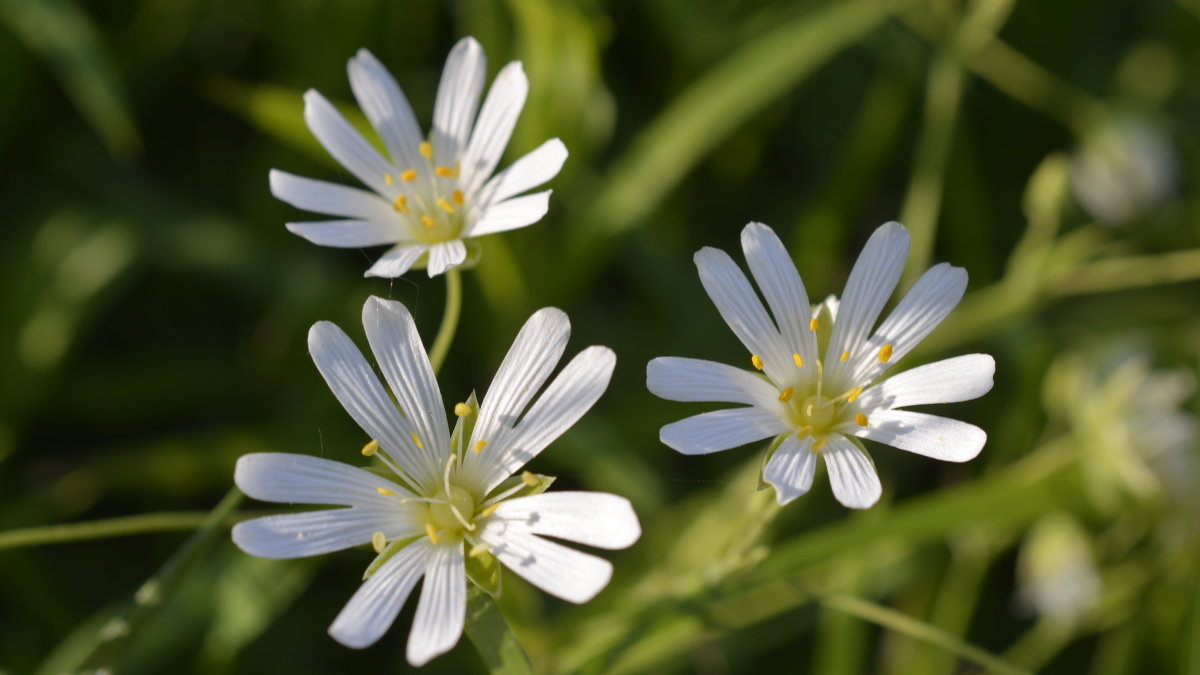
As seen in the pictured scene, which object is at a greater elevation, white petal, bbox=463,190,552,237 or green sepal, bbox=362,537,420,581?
white petal, bbox=463,190,552,237

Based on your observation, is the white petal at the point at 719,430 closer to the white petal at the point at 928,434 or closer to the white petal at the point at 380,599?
the white petal at the point at 928,434

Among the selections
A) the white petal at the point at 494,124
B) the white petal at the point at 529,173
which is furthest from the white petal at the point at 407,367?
the white petal at the point at 494,124

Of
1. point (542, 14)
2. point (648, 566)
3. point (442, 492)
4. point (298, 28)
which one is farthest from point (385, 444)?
point (298, 28)

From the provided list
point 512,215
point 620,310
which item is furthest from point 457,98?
point 620,310

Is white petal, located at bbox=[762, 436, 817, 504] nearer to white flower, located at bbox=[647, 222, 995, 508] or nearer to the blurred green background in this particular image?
white flower, located at bbox=[647, 222, 995, 508]

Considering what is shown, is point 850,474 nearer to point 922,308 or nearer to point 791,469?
point 791,469

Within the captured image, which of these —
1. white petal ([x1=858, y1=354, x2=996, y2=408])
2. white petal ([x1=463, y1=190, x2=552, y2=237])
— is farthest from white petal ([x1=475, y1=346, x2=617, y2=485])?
white petal ([x1=858, y1=354, x2=996, y2=408])
